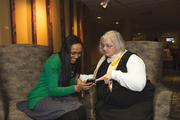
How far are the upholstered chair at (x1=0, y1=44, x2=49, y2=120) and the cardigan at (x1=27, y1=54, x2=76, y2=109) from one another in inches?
19.6

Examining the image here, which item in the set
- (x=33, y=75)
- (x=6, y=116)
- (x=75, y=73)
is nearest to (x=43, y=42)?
(x=33, y=75)

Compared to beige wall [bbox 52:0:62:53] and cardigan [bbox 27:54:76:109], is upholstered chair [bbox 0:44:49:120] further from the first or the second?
beige wall [bbox 52:0:62:53]

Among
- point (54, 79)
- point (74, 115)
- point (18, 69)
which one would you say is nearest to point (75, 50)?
point (54, 79)

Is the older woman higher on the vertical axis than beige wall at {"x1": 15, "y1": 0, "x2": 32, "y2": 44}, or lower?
lower

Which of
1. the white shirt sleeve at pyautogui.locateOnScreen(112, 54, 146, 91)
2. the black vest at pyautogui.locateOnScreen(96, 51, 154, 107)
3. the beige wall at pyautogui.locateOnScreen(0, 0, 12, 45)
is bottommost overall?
the black vest at pyautogui.locateOnScreen(96, 51, 154, 107)

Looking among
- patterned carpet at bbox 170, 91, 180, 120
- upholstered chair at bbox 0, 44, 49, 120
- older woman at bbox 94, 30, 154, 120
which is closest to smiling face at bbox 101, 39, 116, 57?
older woman at bbox 94, 30, 154, 120

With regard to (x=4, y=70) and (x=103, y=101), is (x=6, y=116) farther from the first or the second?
(x=103, y=101)

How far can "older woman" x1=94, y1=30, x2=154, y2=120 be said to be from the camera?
1.44 meters

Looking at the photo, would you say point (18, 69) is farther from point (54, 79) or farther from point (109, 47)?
point (109, 47)

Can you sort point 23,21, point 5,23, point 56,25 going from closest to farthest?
1. point 5,23
2. point 23,21
3. point 56,25

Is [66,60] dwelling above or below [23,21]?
below

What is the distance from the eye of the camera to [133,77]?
142 cm

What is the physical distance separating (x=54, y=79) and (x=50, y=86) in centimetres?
7

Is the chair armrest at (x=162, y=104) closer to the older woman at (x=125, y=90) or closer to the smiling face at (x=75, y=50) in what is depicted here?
the older woman at (x=125, y=90)
